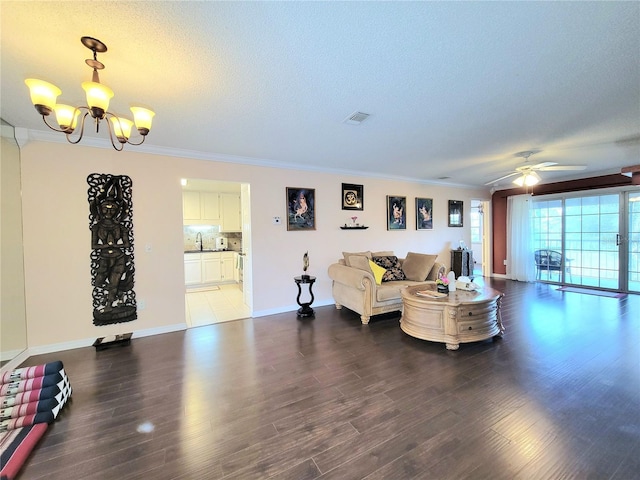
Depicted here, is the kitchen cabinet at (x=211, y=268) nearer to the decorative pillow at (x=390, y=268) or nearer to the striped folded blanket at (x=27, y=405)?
the decorative pillow at (x=390, y=268)

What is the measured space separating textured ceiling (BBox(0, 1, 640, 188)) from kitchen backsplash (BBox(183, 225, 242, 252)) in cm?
415

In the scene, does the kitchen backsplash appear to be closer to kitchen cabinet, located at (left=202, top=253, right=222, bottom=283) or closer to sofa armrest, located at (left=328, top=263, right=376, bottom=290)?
kitchen cabinet, located at (left=202, top=253, right=222, bottom=283)

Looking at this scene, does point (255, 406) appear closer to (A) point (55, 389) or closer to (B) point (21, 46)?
(A) point (55, 389)

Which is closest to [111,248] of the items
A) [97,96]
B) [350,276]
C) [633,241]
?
[97,96]

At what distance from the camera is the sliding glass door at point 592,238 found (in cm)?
526

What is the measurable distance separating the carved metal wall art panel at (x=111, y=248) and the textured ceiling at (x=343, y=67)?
801 millimetres

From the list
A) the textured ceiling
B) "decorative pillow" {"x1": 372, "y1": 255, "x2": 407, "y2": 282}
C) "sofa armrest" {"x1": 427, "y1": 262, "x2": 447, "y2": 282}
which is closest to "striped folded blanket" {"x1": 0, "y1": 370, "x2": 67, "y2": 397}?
the textured ceiling

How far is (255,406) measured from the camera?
2061mm

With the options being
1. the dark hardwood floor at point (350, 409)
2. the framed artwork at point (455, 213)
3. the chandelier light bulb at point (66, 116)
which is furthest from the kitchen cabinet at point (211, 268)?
the framed artwork at point (455, 213)

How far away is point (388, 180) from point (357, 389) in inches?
172

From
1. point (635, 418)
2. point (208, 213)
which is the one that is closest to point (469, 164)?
point (635, 418)

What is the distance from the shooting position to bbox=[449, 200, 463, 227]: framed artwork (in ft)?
21.7

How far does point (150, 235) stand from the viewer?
3.58 m

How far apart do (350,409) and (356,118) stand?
2.65m
